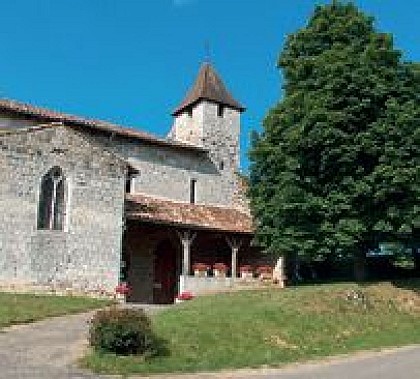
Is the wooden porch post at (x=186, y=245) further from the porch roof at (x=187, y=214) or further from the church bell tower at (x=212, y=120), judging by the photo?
the church bell tower at (x=212, y=120)

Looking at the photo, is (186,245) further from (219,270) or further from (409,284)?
(409,284)

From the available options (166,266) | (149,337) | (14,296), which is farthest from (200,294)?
(149,337)

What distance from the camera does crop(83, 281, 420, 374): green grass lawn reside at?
700 inches

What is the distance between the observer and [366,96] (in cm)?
2939

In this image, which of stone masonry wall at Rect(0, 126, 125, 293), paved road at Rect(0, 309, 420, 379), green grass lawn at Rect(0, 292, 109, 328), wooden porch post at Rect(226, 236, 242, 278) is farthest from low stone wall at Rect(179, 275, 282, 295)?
paved road at Rect(0, 309, 420, 379)

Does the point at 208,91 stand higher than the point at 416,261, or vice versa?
the point at 208,91

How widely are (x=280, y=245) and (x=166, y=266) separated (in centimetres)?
776

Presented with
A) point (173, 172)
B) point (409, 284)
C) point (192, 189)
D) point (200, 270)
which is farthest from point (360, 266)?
point (173, 172)

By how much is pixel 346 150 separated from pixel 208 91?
532 inches

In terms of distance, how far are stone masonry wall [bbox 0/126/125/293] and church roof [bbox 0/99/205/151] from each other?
3.37 meters

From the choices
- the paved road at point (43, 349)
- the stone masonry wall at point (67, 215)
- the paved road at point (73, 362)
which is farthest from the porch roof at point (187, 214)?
the paved road at point (73, 362)

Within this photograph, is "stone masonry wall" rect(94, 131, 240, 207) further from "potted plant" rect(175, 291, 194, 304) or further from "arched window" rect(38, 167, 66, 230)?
"potted plant" rect(175, 291, 194, 304)

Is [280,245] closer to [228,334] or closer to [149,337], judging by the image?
[228,334]

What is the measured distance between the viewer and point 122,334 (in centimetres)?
1725
